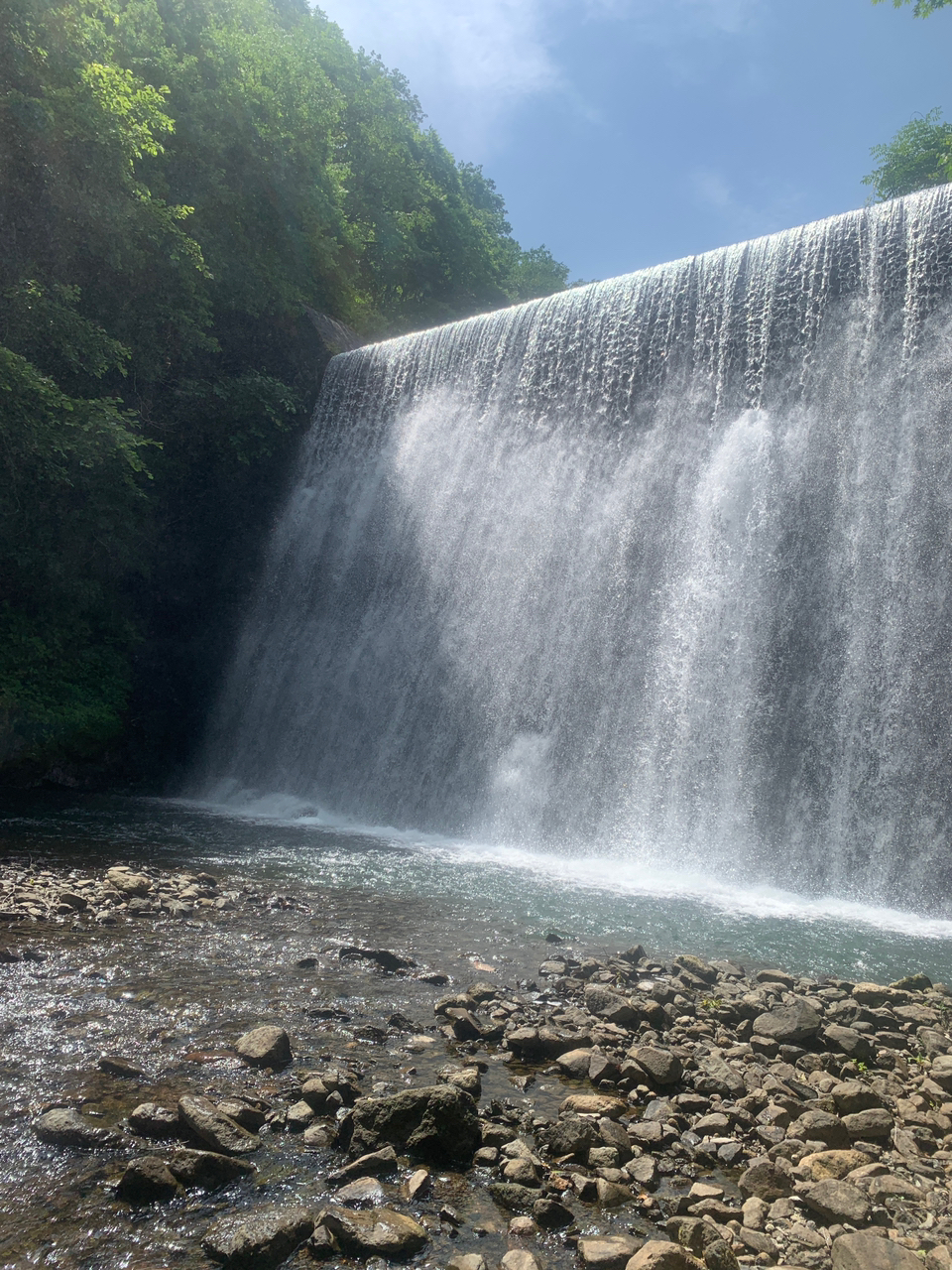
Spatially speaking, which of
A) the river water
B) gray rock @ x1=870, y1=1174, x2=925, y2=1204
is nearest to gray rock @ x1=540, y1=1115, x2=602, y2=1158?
gray rock @ x1=870, y1=1174, x2=925, y2=1204

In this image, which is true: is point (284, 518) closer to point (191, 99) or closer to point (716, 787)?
point (191, 99)

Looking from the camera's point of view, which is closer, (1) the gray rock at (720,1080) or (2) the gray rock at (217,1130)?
(2) the gray rock at (217,1130)

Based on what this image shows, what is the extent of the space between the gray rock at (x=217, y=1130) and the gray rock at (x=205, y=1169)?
0.36 feet

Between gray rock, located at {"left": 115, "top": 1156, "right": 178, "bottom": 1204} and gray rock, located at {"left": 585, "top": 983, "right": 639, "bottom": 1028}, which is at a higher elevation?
gray rock, located at {"left": 585, "top": 983, "right": 639, "bottom": 1028}

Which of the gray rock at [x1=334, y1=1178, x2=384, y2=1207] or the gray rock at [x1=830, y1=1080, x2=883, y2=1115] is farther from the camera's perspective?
the gray rock at [x1=830, y1=1080, x2=883, y2=1115]

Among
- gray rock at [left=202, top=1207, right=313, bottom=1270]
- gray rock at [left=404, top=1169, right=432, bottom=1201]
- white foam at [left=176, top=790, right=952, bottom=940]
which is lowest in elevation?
gray rock at [left=202, top=1207, right=313, bottom=1270]

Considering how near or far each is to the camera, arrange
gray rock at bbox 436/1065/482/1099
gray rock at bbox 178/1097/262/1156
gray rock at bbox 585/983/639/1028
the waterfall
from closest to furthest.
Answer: gray rock at bbox 178/1097/262/1156
gray rock at bbox 436/1065/482/1099
gray rock at bbox 585/983/639/1028
the waterfall

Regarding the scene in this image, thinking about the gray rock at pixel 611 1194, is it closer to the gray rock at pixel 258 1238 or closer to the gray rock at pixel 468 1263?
the gray rock at pixel 468 1263

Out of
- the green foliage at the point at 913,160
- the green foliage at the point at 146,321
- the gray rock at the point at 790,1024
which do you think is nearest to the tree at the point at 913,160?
the green foliage at the point at 913,160

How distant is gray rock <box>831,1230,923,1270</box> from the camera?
7.86ft

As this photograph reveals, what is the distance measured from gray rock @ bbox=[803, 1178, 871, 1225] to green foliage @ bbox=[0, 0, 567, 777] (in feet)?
42.7

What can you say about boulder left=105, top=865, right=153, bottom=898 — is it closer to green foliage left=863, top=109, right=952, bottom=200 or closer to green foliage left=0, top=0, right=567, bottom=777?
green foliage left=0, top=0, right=567, bottom=777

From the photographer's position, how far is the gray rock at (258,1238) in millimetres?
2411

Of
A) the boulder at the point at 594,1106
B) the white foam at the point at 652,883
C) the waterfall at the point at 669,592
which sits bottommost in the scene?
the boulder at the point at 594,1106
